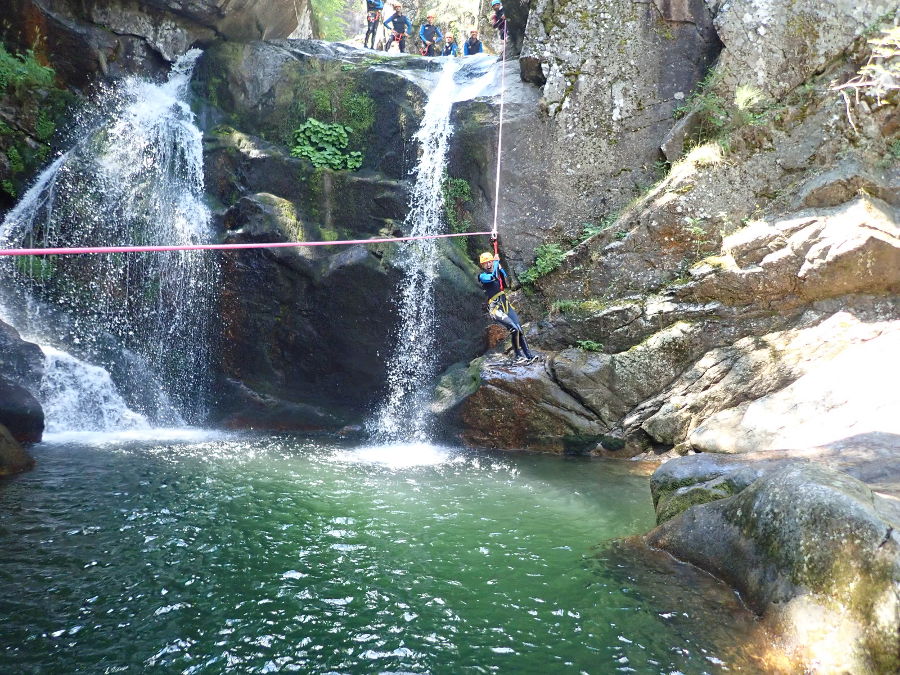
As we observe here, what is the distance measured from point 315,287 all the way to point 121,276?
3942 millimetres

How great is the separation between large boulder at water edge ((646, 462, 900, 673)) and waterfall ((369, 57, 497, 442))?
645 cm

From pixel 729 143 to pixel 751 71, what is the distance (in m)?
1.66

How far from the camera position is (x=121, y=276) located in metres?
11.9

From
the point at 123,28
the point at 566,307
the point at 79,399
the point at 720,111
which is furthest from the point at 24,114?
the point at 720,111

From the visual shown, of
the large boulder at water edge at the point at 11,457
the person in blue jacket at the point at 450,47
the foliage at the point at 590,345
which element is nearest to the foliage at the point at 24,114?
the large boulder at water edge at the point at 11,457

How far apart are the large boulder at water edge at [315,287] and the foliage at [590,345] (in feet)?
7.07

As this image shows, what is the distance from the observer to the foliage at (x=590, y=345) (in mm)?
10531

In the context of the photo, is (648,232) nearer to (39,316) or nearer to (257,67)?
(257,67)

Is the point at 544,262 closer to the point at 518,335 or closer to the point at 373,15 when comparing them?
the point at 518,335

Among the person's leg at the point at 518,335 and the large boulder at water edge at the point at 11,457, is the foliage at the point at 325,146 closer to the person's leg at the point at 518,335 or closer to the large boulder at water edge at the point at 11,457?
the person's leg at the point at 518,335

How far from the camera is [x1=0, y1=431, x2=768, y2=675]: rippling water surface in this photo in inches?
157

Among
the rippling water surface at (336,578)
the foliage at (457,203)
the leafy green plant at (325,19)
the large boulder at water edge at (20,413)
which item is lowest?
the rippling water surface at (336,578)

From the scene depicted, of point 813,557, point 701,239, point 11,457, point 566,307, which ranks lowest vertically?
point 11,457

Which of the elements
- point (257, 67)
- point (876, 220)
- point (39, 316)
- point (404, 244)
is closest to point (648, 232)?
point (876, 220)
